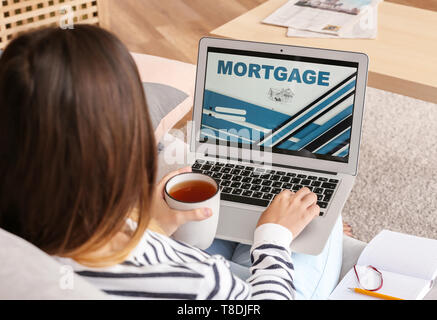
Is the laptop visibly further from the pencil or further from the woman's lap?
the pencil

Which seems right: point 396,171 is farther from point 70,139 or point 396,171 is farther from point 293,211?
point 70,139

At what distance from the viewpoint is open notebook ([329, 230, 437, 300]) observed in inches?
37.9

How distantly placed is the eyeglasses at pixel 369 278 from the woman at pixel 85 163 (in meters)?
0.34

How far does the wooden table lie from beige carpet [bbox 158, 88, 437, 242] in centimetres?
54

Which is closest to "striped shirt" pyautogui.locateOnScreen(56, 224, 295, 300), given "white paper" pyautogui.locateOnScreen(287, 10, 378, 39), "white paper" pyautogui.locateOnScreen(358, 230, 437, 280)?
"white paper" pyautogui.locateOnScreen(358, 230, 437, 280)

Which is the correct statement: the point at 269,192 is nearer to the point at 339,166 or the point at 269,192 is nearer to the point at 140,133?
the point at 339,166


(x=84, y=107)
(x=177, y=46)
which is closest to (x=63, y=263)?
(x=84, y=107)

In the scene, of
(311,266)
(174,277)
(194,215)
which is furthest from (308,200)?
(174,277)

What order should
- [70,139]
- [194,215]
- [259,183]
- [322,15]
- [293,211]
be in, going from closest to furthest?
[70,139] < [194,215] < [293,211] < [259,183] < [322,15]

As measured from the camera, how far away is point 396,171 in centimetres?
211

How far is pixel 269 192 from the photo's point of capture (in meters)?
1.17

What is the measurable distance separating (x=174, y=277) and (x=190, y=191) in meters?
0.31

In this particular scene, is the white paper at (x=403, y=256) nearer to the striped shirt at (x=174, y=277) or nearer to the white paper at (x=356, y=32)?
the striped shirt at (x=174, y=277)
